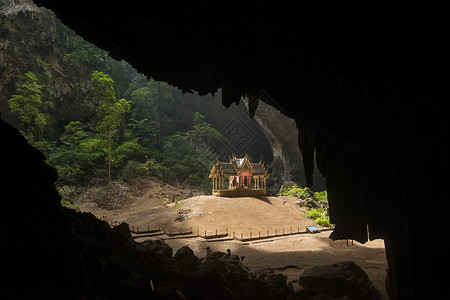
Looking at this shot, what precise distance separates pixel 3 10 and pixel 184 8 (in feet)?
104

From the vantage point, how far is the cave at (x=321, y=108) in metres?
2.29

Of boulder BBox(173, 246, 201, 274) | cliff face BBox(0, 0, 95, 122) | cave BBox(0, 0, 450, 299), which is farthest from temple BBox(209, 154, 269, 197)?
cliff face BBox(0, 0, 95, 122)

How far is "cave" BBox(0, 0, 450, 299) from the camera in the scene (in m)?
2.29

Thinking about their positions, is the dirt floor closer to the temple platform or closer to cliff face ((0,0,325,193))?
the temple platform

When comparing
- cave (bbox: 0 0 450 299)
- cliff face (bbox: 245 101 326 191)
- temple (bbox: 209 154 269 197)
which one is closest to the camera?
cave (bbox: 0 0 450 299)

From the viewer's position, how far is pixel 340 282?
16.5ft

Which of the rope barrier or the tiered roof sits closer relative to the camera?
the rope barrier

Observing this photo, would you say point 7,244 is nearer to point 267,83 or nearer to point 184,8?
point 184,8

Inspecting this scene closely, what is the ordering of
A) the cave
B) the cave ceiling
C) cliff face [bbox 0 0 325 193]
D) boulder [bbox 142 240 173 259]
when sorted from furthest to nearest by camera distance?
1. cliff face [bbox 0 0 325 193]
2. boulder [bbox 142 240 173 259]
3. the cave ceiling
4. the cave

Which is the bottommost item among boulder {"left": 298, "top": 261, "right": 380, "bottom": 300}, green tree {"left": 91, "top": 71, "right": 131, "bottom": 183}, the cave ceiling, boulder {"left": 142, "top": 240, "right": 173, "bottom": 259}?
boulder {"left": 298, "top": 261, "right": 380, "bottom": 300}

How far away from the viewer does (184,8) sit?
3.41m

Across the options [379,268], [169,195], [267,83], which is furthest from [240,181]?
[267,83]

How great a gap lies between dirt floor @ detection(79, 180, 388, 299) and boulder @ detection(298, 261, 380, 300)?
444mm

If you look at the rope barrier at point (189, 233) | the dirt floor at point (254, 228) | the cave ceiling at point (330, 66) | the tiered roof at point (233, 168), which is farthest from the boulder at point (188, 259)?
the tiered roof at point (233, 168)
